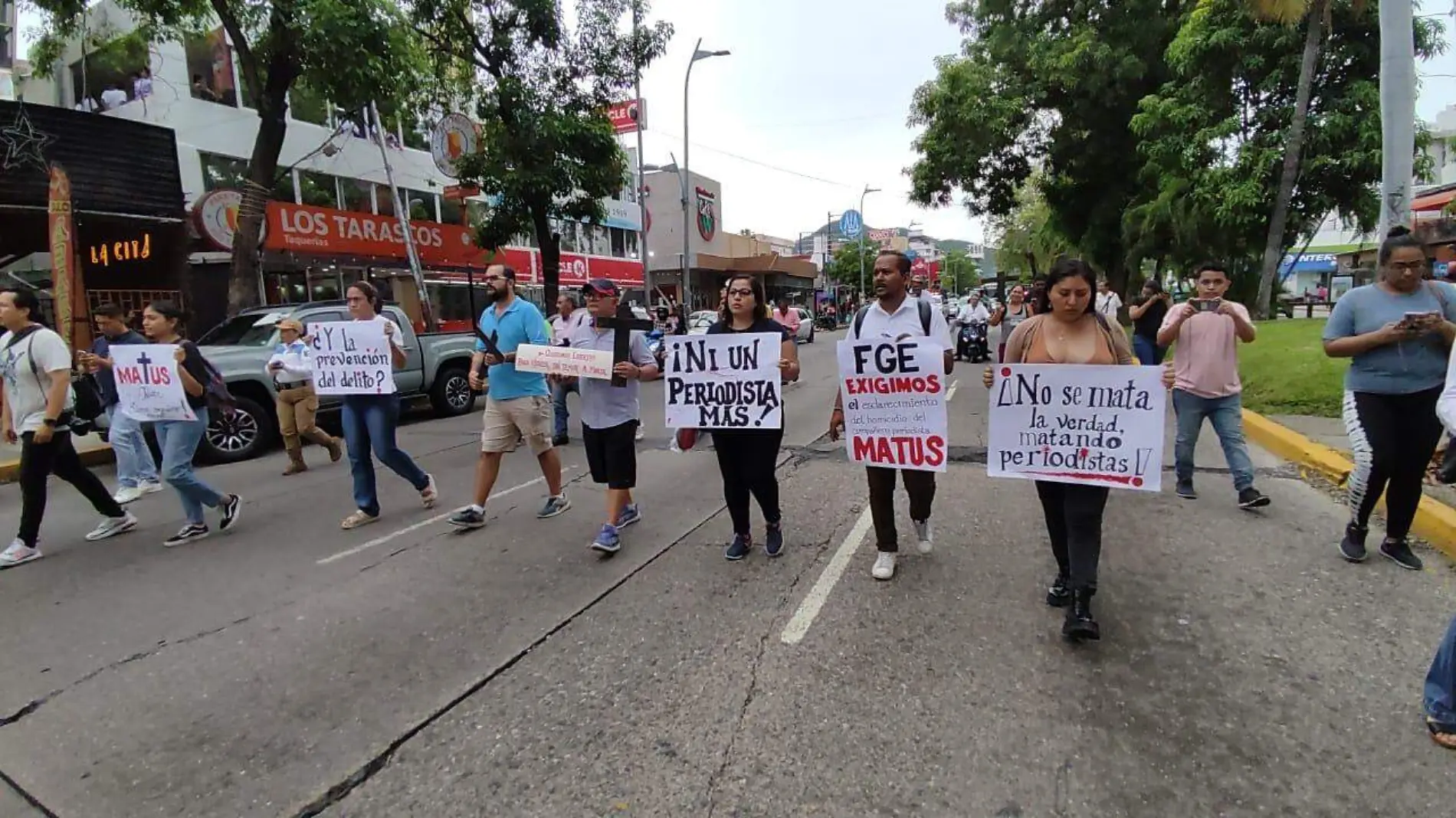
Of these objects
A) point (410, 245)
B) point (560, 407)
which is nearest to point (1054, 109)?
point (410, 245)

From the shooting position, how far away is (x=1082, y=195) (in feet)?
79.8

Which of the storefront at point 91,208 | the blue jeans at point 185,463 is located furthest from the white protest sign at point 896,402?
the storefront at point 91,208

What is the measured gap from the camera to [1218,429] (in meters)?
5.79

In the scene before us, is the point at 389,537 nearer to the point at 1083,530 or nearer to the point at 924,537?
the point at 924,537

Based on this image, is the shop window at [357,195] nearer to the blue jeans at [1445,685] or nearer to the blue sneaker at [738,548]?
the blue sneaker at [738,548]

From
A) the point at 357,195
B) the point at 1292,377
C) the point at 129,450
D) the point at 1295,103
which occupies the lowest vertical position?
the point at 129,450

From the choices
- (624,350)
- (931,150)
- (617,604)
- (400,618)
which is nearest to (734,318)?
(624,350)

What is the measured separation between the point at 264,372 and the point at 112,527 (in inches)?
141

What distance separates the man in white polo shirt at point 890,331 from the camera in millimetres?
4332

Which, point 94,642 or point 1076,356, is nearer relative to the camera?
point 1076,356

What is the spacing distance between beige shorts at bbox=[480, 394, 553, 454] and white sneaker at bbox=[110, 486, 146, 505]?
3740mm

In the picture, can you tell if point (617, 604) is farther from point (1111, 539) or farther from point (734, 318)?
point (1111, 539)

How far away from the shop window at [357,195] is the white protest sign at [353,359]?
16.3 m

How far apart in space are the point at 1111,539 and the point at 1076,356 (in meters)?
1.87
